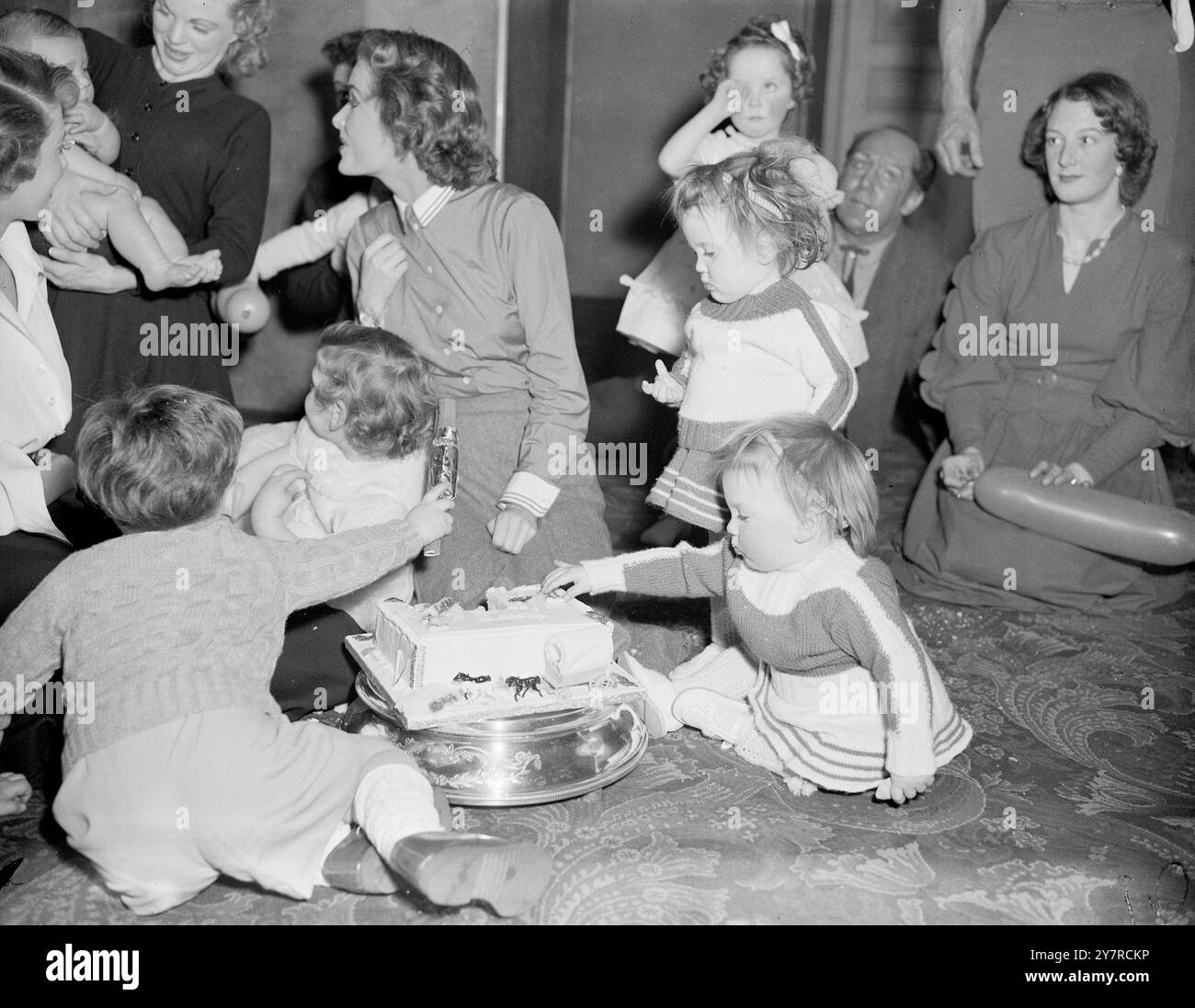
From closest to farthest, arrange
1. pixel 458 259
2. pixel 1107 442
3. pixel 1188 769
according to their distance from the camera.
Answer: pixel 1188 769 < pixel 458 259 < pixel 1107 442

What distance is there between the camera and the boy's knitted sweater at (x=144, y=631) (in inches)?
69.7

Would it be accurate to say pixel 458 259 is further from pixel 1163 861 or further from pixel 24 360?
pixel 1163 861

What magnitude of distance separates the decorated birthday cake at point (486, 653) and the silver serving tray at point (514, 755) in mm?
49

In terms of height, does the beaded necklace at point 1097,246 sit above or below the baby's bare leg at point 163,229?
above

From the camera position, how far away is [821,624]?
2.20 meters

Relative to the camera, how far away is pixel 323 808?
1833mm

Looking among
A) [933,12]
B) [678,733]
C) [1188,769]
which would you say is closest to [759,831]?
[678,733]

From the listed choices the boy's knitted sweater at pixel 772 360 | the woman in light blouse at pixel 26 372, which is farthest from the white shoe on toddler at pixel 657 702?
the woman in light blouse at pixel 26 372

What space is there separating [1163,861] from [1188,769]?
44 centimetres

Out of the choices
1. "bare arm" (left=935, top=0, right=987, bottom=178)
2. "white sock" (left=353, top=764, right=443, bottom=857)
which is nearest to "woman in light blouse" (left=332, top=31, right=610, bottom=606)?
"white sock" (left=353, top=764, right=443, bottom=857)

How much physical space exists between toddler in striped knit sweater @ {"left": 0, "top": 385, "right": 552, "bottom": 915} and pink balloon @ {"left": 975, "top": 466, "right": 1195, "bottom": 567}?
83.6 inches

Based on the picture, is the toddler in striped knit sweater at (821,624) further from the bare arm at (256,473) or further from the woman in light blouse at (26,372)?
the woman in light blouse at (26,372)

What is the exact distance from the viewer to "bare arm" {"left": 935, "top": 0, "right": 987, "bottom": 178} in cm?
365

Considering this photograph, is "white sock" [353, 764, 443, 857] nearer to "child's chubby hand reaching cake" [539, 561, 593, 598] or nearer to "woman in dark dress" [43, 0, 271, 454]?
"child's chubby hand reaching cake" [539, 561, 593, 598]
